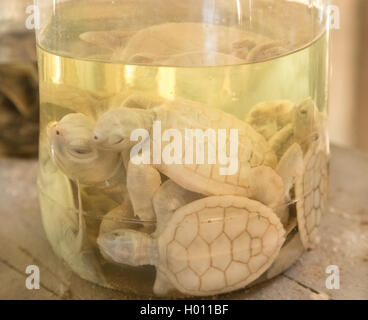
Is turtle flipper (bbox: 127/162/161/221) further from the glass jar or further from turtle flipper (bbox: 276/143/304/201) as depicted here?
the glass jar

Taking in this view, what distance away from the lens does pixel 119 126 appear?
0.46 metres

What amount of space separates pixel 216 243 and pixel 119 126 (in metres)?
0.12

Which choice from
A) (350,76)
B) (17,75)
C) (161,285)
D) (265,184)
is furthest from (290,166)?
(350,76)

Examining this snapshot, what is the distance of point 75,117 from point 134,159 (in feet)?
0.19

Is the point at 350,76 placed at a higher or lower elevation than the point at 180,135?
lower

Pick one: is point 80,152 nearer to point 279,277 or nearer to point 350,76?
point 279,277

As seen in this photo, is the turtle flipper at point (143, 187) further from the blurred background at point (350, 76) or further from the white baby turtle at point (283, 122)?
the blurred background at point (350, 76)

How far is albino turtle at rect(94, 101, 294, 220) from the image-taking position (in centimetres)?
46

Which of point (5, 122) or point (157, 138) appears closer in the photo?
point (157, 138)

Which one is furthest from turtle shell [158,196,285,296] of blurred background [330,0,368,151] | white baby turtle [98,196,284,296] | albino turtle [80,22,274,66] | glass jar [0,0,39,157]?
blurred background [330,0,368,151]

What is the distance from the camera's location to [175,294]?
49 cm

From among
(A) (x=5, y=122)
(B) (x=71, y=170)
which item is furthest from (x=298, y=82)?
(A) (x=5, y=122)
